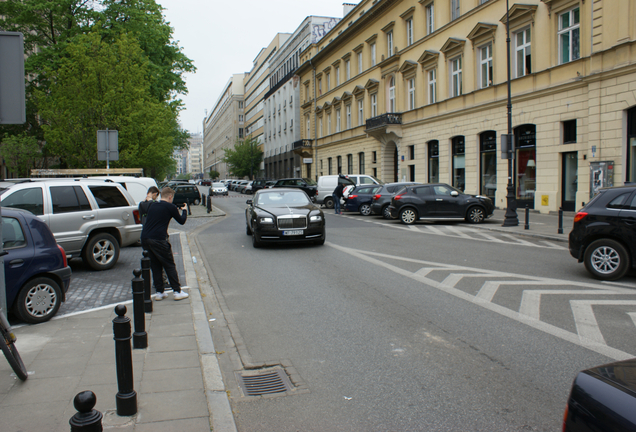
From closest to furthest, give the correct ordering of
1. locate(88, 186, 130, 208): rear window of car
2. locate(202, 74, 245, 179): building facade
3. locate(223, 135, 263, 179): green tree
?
locate(88, 186, 130, 208): rear window of car
locate(223, 135, 263, 179): green tree
locate(202, 74, 245, 179): building facade

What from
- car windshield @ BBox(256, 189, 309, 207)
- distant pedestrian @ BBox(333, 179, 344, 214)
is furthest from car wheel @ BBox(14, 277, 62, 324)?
distant pedestrian @ BBox(333, 179, 344, 214)

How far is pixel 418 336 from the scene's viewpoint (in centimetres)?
552

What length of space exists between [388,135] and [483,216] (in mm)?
17798

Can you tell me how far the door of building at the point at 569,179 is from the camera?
21.0m

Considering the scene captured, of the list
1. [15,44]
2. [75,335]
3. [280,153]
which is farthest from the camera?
[280,153]

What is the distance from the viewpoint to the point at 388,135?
3606 centimetres

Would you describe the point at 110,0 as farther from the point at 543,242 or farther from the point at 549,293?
the point at 549,293

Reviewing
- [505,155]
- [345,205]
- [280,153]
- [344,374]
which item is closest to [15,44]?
[344,374]

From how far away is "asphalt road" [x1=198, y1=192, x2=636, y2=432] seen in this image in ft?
12.4

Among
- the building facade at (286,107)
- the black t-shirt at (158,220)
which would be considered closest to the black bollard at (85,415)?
the black t-shirt at (158,220)

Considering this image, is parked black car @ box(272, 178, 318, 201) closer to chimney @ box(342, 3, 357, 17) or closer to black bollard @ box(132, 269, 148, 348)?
chimney @ box(342, 3, 357, 17)

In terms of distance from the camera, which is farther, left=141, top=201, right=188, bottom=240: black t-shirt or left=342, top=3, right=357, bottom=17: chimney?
left=342, top=3, right=357, bottom=17: chimney

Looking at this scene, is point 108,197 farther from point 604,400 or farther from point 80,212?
point 604,400

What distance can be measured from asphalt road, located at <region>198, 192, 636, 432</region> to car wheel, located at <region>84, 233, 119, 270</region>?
199 cm
